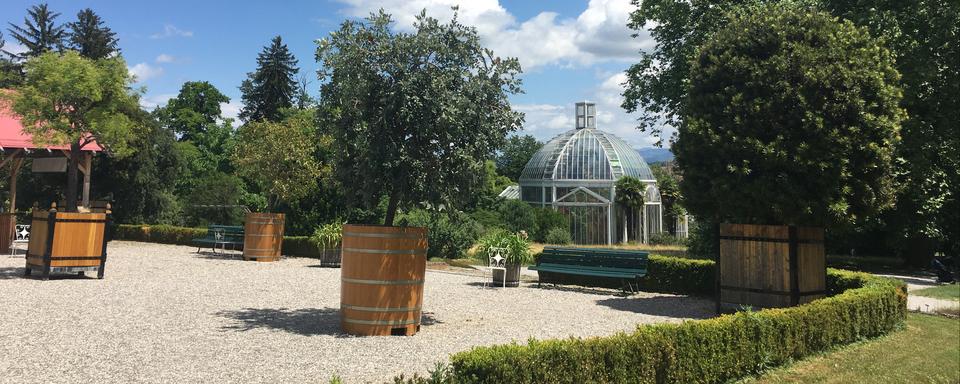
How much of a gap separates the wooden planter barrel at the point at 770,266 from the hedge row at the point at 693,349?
112cm

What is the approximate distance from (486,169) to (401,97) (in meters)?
1.41

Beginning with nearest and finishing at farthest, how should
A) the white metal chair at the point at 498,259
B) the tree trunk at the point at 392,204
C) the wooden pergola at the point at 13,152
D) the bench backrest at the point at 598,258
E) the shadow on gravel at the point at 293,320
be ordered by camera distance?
1. the shadow on gravel at the point at 293,320
2. the tree trunk at the point at 392,204
3. the bench backrest at the point at 598,258
4. the white metal chair at the point at 498,259
5. the wooden pergola at the point at 13,152

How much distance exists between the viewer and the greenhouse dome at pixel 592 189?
122 ft

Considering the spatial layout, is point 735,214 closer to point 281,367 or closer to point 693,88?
point 693,88

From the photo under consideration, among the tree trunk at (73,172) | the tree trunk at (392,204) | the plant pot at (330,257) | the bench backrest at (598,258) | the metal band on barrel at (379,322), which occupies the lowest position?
the metal band on barrel at (379,322)

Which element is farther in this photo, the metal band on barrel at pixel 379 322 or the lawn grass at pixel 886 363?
the metal band on barrel at pixel 379 322

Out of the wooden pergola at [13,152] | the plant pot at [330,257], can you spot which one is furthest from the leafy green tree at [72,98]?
the plant pot at [330,257]

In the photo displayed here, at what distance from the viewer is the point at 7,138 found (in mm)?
19938

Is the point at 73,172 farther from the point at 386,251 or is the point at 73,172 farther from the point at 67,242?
the point at 386,251

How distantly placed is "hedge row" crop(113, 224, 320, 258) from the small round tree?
1393 cm

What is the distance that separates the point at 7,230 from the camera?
18.4 m

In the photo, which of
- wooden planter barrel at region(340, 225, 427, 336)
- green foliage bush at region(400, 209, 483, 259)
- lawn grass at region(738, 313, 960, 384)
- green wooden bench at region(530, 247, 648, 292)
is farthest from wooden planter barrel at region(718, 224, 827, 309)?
green foliage bush at region(400, 209, 483, 259)

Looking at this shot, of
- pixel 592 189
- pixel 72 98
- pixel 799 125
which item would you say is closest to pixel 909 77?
pixel 799 125

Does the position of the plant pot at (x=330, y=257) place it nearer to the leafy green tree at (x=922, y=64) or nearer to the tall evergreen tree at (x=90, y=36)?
the leafy green tree at (x=922, y=64)
